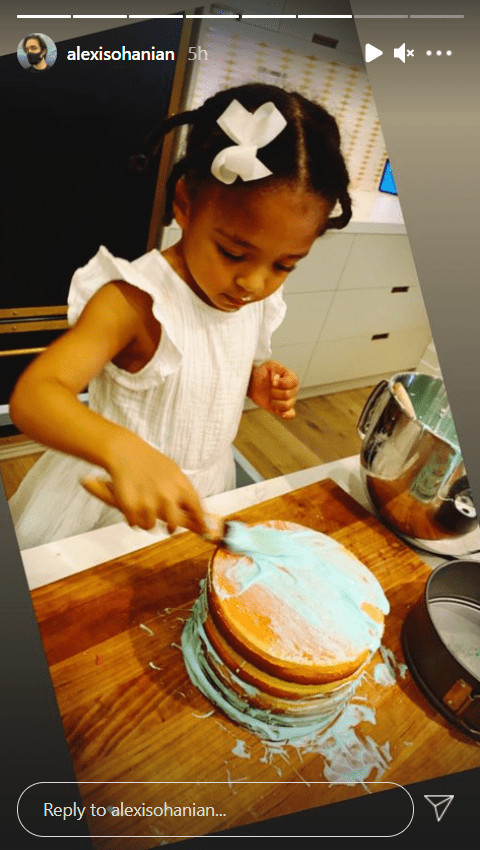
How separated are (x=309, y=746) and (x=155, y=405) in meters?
0.36

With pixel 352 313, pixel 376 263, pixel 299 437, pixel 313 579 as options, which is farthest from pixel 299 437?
pixel 313 579

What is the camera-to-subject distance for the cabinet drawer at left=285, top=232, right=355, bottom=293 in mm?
1190

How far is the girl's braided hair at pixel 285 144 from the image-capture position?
0.37 meters

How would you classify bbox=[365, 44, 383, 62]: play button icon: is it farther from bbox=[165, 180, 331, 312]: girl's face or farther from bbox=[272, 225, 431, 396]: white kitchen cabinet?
bbox=[272, 225, 431, 396]: white kitchen cabinet

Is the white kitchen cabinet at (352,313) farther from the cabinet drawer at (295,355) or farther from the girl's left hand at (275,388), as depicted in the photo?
the girl's left hand at (275,388)

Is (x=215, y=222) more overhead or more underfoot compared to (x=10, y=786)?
more overhead

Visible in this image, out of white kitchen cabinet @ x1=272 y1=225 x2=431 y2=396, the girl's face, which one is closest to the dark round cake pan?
the girl's face

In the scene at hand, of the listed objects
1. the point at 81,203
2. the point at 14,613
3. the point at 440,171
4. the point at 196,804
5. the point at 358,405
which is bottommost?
→ the point at 358,405

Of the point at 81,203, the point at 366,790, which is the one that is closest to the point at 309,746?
the point at 366,790

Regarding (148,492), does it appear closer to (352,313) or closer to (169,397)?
(169,397)

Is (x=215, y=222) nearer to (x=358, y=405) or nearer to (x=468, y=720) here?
(x=468, y=720)

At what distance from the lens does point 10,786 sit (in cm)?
22

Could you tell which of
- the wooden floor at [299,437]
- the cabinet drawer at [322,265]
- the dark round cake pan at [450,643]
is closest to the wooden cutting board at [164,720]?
the dark round cake pan at [450,643]

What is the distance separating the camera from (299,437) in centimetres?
132
